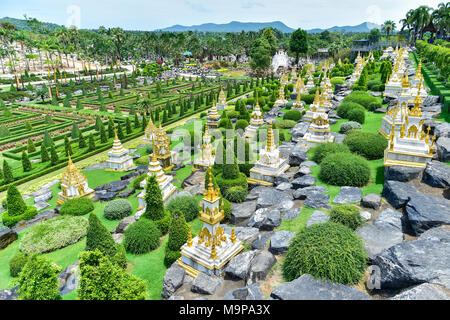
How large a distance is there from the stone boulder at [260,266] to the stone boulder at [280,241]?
54 centimetres

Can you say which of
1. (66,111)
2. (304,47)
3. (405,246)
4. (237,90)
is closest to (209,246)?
(405,246)

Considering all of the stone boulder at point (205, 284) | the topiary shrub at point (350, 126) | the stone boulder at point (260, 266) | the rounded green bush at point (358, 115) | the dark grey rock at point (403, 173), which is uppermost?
the rounded green bush at point (358, 115)

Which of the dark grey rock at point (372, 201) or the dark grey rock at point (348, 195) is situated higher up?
the dark grey rock at point (372, 201)

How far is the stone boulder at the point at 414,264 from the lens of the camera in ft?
30.5

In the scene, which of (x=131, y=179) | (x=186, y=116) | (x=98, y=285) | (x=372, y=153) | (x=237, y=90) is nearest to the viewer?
(x=98, y=285)

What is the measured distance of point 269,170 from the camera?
21609 mm

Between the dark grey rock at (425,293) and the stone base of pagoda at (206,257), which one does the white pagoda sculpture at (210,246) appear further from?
the dark grey rock at (425,293)

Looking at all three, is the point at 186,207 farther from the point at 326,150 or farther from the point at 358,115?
the point at 358,115

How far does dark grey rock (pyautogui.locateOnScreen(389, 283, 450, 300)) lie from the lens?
8305 millimetres

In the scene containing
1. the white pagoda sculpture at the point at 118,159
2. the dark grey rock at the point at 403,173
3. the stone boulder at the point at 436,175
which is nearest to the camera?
the stone boulder at the point at 436,175

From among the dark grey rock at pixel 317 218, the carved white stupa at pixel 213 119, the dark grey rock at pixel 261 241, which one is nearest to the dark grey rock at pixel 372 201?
the dark grey rock at pixel 317 218
